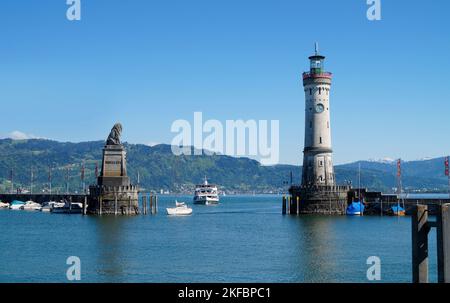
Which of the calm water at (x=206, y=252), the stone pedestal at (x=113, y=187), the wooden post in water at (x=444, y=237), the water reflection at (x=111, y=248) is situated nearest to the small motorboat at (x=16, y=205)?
the stone pedestal at (x=113, y=187)

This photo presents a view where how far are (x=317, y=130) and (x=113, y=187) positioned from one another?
3922cm

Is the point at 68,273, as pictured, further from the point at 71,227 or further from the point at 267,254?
the point at 71,227

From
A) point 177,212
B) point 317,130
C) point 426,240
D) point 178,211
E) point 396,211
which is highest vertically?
point 317,130

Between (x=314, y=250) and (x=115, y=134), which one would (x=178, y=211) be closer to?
(x=115, y=134)

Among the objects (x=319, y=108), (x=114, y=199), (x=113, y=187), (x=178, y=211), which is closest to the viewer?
(x=113, y=187)

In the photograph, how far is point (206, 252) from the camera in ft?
213

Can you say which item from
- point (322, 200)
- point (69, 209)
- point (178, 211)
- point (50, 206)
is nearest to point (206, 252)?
point (322, 200)

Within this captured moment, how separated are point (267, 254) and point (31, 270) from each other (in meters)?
22.7

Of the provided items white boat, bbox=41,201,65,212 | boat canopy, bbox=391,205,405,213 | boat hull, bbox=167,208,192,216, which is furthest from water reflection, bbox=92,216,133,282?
boat canopy, bbox=391,205,405,213

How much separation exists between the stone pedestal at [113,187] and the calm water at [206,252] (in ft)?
51.9

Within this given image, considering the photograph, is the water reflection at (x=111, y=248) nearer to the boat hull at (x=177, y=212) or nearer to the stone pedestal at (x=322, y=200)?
the boat hull at (x=177, y=212)

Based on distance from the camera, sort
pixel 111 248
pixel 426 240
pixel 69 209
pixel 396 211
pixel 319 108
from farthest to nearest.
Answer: pixel 69 209, pixel 396 211, pixel 319 108, pixel 111 248, pixel 426 240
